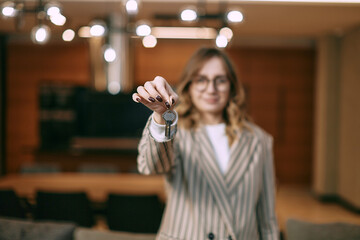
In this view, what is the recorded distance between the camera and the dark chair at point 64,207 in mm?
3010

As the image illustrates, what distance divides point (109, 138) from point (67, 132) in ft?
3.27

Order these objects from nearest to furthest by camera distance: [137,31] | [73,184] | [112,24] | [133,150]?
[137,31] < [73,184] < [112,24] < [133,150]

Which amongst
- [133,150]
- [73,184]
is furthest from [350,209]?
[73,184]

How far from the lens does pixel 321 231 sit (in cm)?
189

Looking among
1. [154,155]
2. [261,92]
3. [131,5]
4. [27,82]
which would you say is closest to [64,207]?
[131,5]

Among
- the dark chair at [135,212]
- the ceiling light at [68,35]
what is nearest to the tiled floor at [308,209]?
the dark chair at [135,212]

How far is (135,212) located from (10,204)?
1.06 metres

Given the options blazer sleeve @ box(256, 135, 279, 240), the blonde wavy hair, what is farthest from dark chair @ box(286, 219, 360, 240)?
the blonde wavy hair

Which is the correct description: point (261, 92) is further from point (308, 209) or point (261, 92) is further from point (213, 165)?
point (213, 165)

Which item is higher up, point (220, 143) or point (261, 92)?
point (261, 92)

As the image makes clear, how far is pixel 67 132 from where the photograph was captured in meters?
7.10

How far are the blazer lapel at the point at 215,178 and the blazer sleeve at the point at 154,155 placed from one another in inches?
5.4

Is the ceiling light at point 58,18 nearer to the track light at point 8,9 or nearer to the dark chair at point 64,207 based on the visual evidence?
the track light at point 8,9

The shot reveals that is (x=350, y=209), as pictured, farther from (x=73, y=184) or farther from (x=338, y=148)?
(x=73, y=184)
